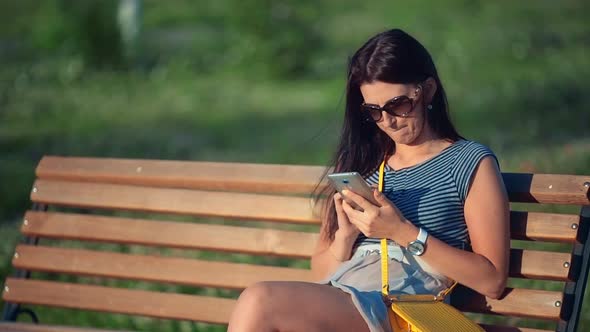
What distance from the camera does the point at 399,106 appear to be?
364cm

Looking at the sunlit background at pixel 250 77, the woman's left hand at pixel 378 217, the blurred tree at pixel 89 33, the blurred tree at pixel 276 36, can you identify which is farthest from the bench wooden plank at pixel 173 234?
the blurred tree at pixel 89 33

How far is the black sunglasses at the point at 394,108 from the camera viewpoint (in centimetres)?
362

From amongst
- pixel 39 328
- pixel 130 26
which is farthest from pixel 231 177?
pixel 130 26

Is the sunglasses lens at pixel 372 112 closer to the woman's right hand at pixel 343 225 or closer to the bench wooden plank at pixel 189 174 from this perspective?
the woman's right hand at pixel 343 225

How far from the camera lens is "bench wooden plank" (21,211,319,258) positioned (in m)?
4.33

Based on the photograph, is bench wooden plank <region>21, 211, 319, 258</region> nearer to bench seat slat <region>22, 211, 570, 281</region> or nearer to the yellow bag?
bench seat slat <region>22, 211, 570, 281</region>

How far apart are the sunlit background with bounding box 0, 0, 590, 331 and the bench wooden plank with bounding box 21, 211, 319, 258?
359cm

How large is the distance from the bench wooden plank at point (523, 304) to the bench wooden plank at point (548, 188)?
1.08 ft

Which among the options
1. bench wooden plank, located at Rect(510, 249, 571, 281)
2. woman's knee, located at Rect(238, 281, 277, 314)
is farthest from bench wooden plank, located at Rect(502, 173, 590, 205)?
woman's knee, located at Rect(238, 281, 277, 314)

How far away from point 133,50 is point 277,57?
2.44 metres

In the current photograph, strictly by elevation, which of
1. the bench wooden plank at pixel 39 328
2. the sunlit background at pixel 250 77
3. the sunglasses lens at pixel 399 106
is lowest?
the sunlit background at pixel 250 77

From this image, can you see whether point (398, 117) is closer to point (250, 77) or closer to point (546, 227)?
point (546, 227)

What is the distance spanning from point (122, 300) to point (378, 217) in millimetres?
1570

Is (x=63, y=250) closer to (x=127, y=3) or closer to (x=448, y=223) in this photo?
(x=448, y=223)
